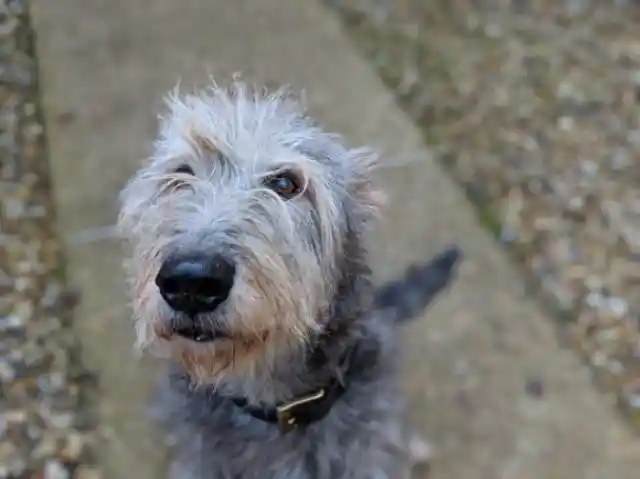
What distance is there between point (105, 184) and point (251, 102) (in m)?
1.90

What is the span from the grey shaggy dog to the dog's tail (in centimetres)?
19

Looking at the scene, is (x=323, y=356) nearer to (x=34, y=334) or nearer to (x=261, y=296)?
(x=261, y=296)

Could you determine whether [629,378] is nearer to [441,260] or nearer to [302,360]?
[441,260]

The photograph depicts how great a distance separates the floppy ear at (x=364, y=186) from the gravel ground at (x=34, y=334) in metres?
1.31

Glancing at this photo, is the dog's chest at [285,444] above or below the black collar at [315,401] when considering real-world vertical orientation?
below

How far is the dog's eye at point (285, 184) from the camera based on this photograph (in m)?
2.15

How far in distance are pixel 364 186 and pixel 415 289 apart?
2.00 ft

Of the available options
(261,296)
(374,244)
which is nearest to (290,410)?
(261,296)

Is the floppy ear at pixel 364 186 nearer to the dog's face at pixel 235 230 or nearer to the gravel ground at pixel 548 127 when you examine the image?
the dog's face at pixel 235 230

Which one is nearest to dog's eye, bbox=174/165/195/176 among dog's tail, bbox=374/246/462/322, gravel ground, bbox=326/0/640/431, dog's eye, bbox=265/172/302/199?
dog's eye, bbox=265/172/302/199

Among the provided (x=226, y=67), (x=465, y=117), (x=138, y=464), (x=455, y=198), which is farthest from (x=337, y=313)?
(x=226, y=67)

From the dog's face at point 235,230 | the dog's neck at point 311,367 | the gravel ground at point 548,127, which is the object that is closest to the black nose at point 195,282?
the dog's face at point 235,230

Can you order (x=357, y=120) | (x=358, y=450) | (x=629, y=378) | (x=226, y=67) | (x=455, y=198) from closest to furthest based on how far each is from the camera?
(x=358, y=450)
(x=629, y=378)
(x=455, y=198)
(x=357, y=120)
(x=226, y=67)

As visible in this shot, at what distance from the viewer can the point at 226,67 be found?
4805 millimetres
